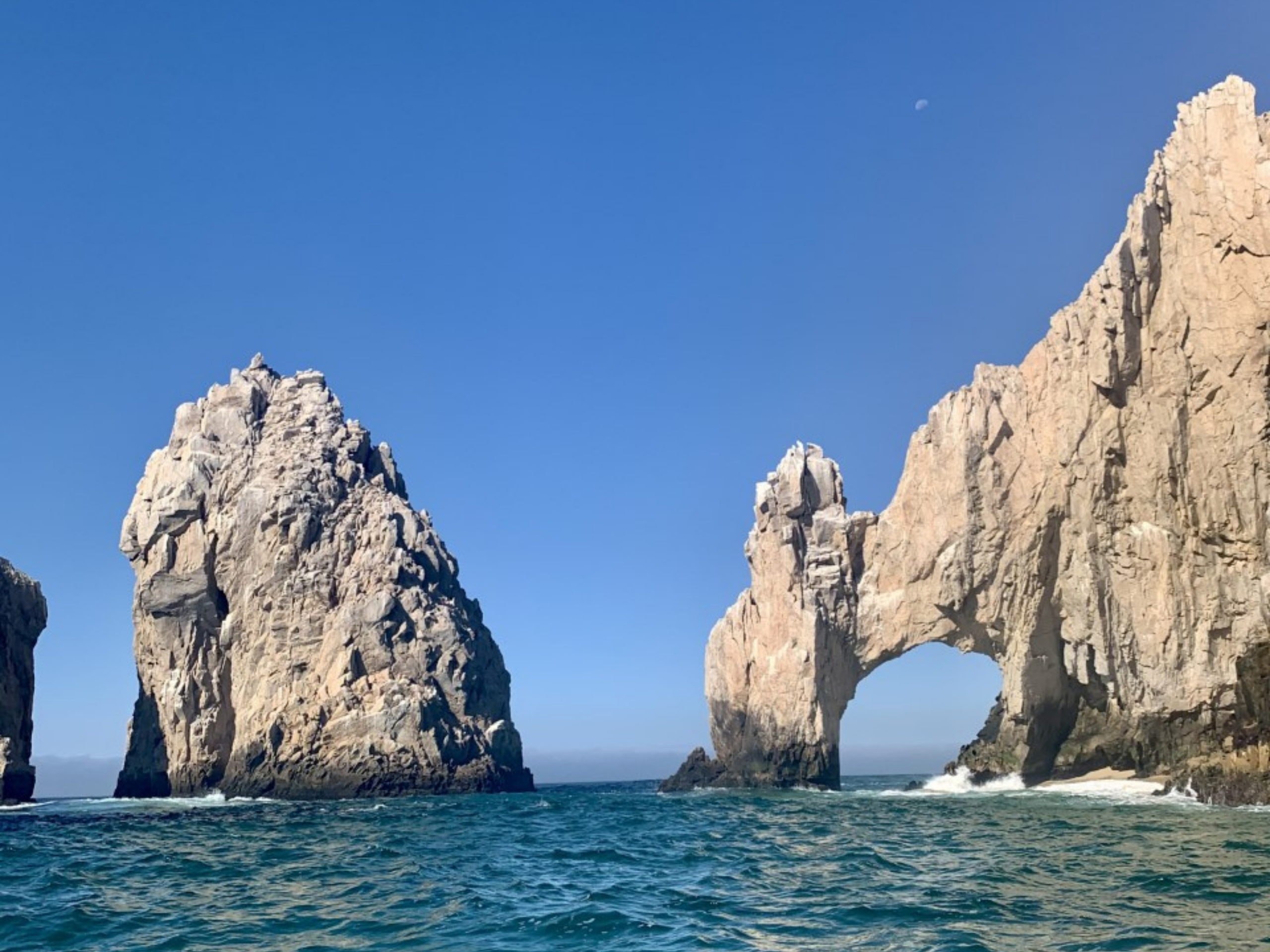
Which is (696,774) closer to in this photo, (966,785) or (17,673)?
(966,785)

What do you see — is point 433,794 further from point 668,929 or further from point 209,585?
point 668,929

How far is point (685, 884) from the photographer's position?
2089 cm

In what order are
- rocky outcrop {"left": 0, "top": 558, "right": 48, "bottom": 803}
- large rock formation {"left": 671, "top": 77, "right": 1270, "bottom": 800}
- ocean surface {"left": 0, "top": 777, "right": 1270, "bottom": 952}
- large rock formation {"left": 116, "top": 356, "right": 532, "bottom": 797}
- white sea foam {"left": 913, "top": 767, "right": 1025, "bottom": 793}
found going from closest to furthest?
ocean surface {"left": 0, "top": 777, "right": 1270, "bottom": 952}, large rock formation {"left": 671, "top": 77, "right": 1270, "bottom": 800}, white sea foam {"left": 913, "top": 767, "right": 1025, "bottom": 793}, rocky outcrop {"left": 0, "top": 558, "right": 48, "bottom": 803}, large rock formation {"left": 116, "top": 356, "right": 532, "bottom": 797}

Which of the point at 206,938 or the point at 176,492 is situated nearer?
the point at 206,938

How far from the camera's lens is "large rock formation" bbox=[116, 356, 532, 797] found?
254 ft

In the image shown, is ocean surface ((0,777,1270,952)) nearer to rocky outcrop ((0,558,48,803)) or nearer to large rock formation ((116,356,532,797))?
rocky outcrop ((0,558,48,803))

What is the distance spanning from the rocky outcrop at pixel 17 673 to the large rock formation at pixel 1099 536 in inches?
1765

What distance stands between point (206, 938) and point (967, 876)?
529 inches

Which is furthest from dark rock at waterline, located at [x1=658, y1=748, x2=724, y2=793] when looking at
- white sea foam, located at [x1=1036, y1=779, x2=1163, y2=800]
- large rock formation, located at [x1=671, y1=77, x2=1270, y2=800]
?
white sea foam, located at [x1=1036, y1=779, x2=1163, y2=800]

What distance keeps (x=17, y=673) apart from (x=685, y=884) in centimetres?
6494

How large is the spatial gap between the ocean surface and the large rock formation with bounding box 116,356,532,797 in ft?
125

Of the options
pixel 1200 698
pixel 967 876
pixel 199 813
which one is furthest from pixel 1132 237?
pixel 199 813

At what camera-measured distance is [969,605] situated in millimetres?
56094

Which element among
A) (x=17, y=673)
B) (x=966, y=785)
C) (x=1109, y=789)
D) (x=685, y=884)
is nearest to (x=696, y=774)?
(x=966, y=785)
